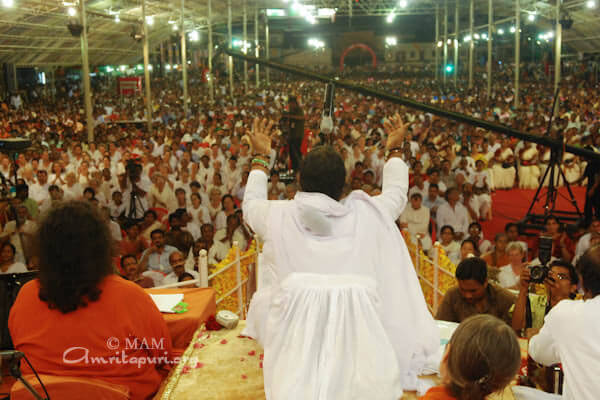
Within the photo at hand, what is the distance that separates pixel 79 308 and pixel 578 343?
5.73ft

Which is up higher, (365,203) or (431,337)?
(365,203)

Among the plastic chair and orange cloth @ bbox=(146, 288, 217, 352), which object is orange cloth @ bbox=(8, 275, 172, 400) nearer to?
the plastic chair

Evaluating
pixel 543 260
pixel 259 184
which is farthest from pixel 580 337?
pixel 259 184

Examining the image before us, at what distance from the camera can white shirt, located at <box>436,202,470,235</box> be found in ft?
23.7

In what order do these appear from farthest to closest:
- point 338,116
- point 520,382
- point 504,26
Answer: point 504,26 → point 338,116 → point 520,382

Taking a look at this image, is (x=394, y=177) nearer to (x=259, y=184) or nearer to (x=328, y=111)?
(x=259, y=184)

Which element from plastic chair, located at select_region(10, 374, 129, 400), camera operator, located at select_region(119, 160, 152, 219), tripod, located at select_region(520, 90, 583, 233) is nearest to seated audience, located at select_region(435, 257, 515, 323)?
plastic chair, located at select_region(10, 374, 129, 400)

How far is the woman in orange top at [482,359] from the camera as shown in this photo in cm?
162

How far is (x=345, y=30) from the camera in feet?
128

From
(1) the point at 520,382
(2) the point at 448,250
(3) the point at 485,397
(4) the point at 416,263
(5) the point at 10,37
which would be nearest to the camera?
(3) the point at 485,397

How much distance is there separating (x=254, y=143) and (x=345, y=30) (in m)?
38.3

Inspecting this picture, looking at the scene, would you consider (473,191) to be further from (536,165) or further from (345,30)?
(345,30)

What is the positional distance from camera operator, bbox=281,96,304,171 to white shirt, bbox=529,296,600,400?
479 centimetres

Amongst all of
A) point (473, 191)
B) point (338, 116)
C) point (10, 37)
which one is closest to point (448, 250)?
point (473, 191)
